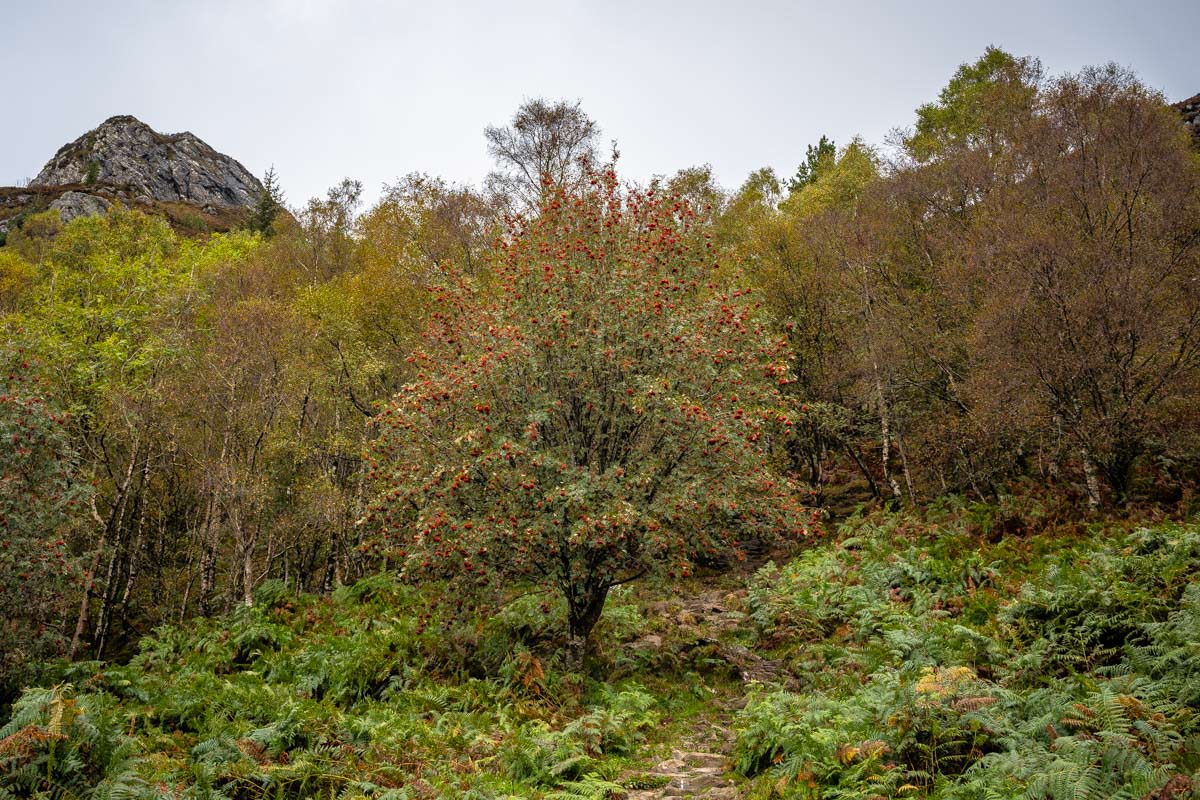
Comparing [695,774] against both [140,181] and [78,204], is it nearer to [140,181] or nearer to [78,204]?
[78,204]

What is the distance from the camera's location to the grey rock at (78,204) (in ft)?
241

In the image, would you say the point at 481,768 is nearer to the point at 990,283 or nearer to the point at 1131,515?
the point at 1131,515

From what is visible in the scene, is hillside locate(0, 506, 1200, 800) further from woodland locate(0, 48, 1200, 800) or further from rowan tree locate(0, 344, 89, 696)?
rowan tree locate(0, 344, 89, 696)

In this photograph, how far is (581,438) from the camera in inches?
489

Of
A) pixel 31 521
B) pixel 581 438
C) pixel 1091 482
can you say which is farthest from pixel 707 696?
pixel 31 521

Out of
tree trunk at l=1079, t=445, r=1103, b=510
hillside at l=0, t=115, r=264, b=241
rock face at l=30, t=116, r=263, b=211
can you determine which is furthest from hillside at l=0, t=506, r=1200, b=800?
rock face at l=30, t=116, r=263, b=211

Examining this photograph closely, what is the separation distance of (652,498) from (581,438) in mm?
1807

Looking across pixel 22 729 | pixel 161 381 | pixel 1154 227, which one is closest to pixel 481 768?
pixel 22 729

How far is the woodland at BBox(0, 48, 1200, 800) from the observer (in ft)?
24.3

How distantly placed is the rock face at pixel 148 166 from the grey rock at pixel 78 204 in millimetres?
8840

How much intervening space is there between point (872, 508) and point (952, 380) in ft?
16.4

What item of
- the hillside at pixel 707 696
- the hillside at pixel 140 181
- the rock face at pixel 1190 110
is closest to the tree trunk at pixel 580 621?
the hillside at pixel 707 696

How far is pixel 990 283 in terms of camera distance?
57.8 feet

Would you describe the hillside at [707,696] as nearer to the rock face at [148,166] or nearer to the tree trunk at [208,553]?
the tree trunk at [208,553]
